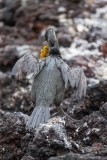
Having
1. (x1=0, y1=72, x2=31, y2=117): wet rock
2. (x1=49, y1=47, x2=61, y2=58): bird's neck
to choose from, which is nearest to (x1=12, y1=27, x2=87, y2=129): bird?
(x1=49, y1=47, x2=61, y2=58): bird's neck

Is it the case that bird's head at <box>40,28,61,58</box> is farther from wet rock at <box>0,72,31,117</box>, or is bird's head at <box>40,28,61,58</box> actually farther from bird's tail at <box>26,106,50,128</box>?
wet rock at <box>0,72,31,117</box>

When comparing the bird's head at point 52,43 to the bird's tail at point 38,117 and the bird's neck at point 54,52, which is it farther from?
the bird's tail at point 38,117

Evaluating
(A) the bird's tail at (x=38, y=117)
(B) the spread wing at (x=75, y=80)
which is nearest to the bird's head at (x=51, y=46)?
(B) the spread wing at (x=75, y=80)

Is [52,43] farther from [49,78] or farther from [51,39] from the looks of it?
[49,78]

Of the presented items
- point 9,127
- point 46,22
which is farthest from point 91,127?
point 46,22

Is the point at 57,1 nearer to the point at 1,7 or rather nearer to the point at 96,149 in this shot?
the point at 1,7

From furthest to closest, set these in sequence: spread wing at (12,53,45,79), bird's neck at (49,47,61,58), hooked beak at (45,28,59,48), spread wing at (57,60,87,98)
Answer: hooked beak at (45,28,59,48) → bird's neck at (49,47,61,58) → spread wing at (12,53,45,79) → spread wing at (57,60,87,98)
